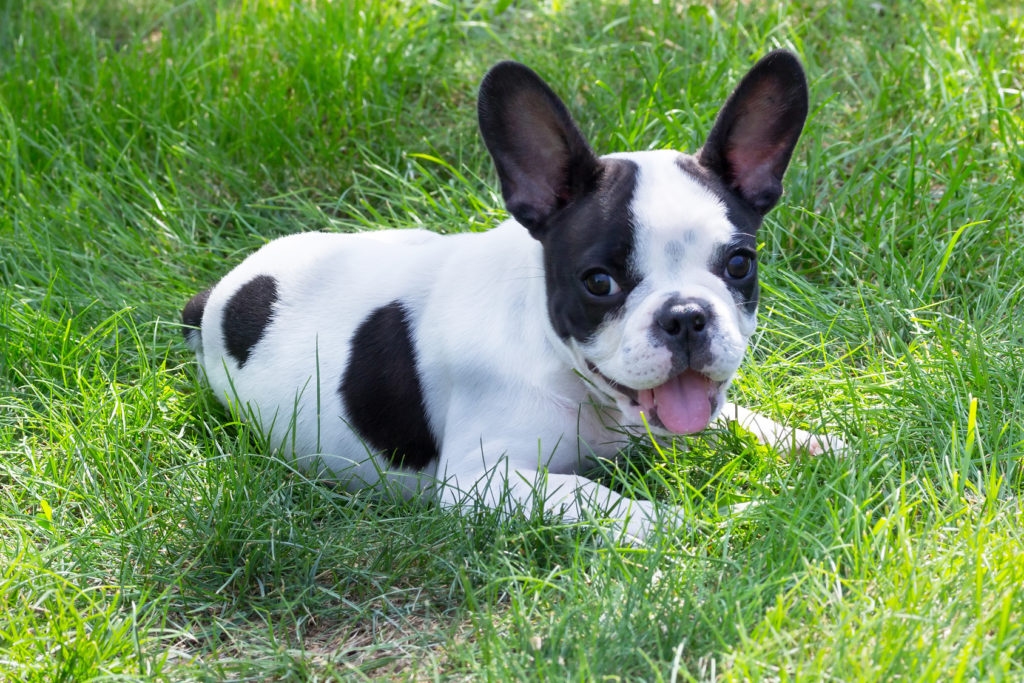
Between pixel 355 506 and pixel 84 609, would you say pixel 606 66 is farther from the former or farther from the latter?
pixel 84 609

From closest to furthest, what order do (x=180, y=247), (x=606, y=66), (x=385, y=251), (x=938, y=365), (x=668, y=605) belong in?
(x=668, y=605) → (x=938, y=365) → (x=385, y=251) → (x=180, y=247) → (x=606, y=66)

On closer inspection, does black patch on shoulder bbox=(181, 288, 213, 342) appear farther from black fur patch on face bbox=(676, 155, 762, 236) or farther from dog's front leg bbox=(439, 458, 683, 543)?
black fur patch on face bbox=(676, 155, 762, 236)

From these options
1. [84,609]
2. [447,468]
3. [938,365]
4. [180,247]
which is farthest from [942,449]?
[180,247]

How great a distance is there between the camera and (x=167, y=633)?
3.41 metres

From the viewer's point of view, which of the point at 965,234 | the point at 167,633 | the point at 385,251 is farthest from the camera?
the point at 965,234

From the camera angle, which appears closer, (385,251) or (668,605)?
(668,605)

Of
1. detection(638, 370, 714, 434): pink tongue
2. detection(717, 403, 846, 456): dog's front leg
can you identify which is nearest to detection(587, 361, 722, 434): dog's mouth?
detection(638, 370, 714, 434): pink tongue

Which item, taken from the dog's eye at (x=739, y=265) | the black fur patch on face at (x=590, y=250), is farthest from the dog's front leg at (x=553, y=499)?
the dog's eye at (x=739, y=265)

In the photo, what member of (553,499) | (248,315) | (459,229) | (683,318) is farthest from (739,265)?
(459,229)

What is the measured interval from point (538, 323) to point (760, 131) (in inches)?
38.7

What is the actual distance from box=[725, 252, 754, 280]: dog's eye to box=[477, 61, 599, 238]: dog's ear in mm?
519

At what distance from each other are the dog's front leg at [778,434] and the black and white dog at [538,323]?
0.4 inches

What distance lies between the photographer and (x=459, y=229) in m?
5.58

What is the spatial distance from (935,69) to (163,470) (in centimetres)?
425
